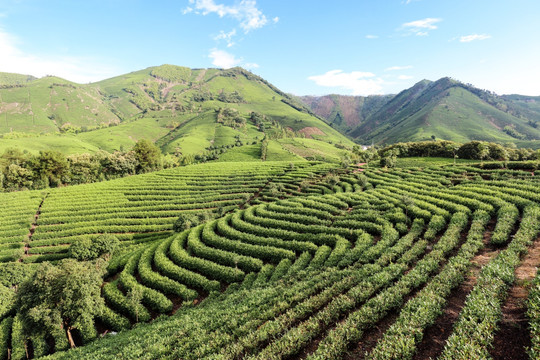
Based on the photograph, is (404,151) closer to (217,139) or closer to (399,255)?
(399,255)

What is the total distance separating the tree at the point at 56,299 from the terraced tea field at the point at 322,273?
299 centimetres

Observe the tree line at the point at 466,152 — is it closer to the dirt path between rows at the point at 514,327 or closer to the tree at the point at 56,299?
the dirt path between rows at the point at 514,327

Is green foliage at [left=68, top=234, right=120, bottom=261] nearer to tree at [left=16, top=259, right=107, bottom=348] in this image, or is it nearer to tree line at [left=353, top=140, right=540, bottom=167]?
tree at [left=16, top=259, right=107, bottom=348]

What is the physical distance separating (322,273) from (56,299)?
85.7ft

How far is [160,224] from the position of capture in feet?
180

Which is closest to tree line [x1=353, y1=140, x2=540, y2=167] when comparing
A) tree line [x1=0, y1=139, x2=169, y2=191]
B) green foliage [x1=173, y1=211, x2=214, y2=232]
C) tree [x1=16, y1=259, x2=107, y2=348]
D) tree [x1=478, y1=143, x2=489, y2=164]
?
tree [x1=478, y1=143, x2=489, y2=164]

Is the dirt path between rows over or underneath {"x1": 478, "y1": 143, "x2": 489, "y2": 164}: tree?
underneath

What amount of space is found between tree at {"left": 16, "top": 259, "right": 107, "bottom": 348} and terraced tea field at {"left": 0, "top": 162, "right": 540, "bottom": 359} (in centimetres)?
299

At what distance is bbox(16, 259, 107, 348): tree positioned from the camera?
21922mm

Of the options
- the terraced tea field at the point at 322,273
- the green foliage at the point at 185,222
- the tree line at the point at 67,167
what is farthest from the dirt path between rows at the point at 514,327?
the tree line at the point at 67,167

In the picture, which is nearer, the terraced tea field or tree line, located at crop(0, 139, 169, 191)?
the terraced tea field

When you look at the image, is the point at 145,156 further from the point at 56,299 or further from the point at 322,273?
the point at 322,273

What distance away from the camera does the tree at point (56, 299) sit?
863 inches

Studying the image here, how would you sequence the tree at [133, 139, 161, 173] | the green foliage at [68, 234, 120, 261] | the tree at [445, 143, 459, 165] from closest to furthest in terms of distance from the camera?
the green foliage at [68, 234, 120, 261]
the tree at [445, 143, 459, 165]
the tree at [133, 139, 161, 173]
